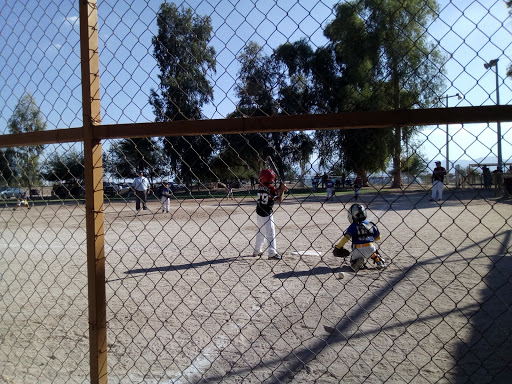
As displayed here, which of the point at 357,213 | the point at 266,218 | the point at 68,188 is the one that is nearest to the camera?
the point at 68,188

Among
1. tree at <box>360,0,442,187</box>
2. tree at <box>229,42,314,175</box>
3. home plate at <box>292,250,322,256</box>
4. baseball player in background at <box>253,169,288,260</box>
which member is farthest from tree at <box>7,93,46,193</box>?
home plate at <box>292,250,322,256</box>

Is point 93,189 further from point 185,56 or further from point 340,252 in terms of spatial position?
point 340,252

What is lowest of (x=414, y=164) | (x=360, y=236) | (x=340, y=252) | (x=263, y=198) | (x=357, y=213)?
(x=340, y=252)

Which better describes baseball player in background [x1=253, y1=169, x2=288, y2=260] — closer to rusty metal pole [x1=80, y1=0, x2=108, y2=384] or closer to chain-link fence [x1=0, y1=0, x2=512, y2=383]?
chain-link fence [x1=0, y1=0, x2=512, y2=383]

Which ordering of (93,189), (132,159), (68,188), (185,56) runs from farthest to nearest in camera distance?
(68,188) < (132,159) < (185,56) < (93,189)

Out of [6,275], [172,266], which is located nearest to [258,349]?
[172,266]

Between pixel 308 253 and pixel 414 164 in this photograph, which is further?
pixel 308 253

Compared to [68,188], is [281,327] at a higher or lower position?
lower

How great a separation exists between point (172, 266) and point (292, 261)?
1.94 m

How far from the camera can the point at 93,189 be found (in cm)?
225

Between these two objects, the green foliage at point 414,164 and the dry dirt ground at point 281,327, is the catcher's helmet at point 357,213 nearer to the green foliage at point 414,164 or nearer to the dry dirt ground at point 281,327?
the dry dirt ground at point 281,327

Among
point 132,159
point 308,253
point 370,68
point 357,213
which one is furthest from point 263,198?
point 370,68

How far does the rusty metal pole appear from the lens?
2.25 metres

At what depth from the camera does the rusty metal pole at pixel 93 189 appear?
225 centimetres
